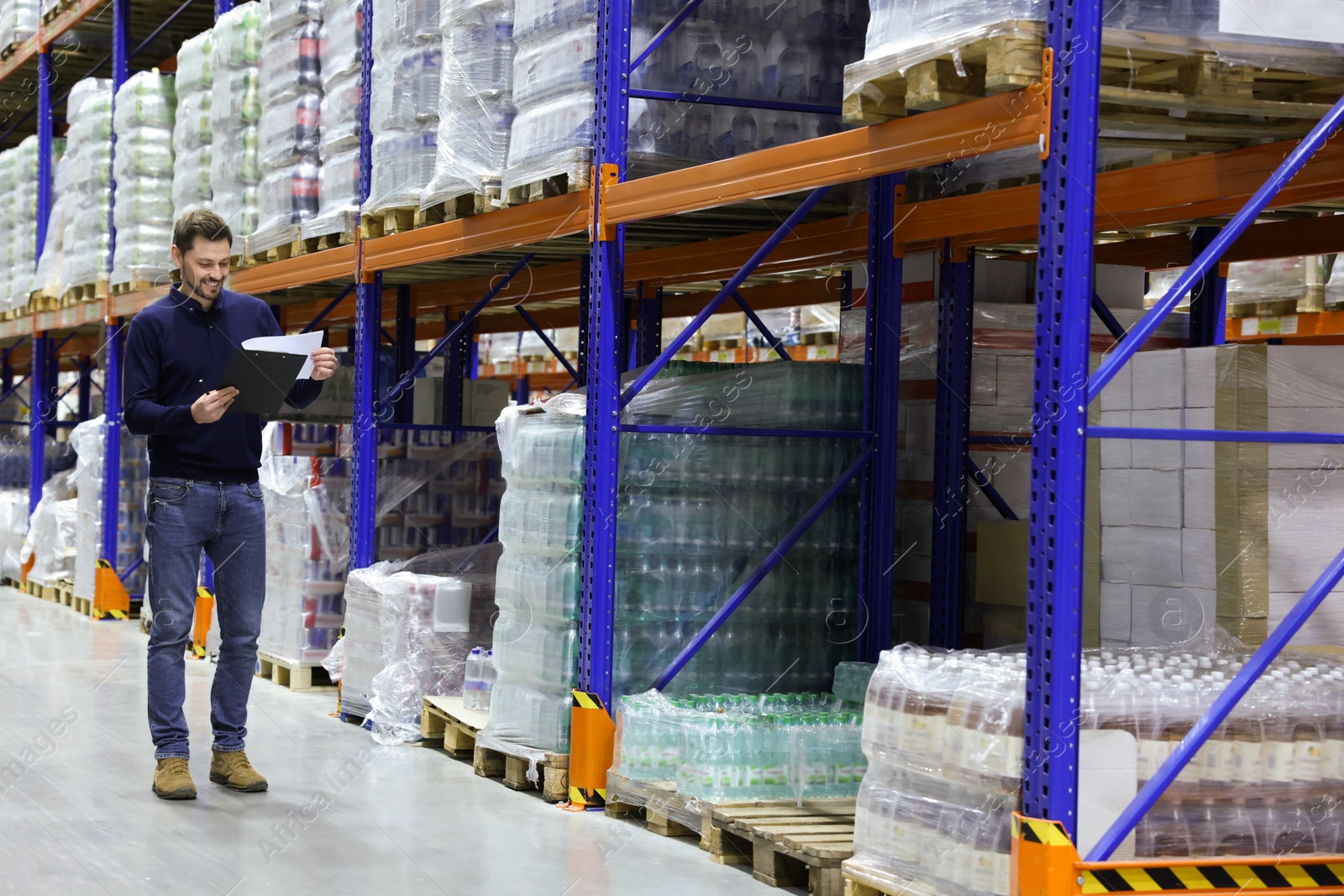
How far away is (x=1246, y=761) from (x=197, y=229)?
13.3 ft

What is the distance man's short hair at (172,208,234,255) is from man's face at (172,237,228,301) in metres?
0.01

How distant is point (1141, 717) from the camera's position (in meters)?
4.16

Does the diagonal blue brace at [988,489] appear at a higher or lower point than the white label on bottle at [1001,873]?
higher

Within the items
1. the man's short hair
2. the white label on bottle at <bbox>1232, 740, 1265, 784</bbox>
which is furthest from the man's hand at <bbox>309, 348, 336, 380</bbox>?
the white label on bottle at <bbox>1232, 740, 1265, 784</bbox>

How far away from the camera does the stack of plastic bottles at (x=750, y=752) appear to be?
5.61m

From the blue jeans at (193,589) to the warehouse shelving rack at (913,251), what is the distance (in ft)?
4.34

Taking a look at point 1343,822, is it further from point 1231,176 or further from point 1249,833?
point 1231,176

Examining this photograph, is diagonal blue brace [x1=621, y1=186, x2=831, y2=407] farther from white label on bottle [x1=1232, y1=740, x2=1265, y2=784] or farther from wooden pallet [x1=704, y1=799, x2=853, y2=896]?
white label on bottle [x1=1232, y1=740, x2=1265, y2=784]

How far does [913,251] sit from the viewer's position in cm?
742

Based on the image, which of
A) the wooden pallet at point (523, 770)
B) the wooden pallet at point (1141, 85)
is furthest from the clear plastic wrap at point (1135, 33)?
the wooden pallet at point (523, 770)

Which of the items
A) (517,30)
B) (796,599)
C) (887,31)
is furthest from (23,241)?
(887,31)

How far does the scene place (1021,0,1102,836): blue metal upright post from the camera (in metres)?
3.92

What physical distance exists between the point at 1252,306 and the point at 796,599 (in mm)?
4897

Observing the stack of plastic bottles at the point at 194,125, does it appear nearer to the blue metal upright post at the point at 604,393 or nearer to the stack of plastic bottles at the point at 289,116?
the stack of plastic bottles at the point at 289,116
